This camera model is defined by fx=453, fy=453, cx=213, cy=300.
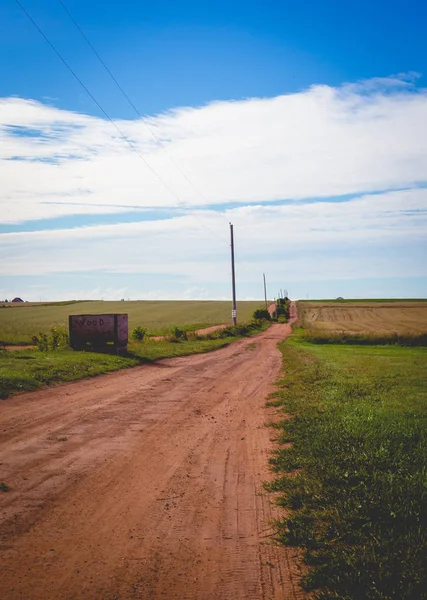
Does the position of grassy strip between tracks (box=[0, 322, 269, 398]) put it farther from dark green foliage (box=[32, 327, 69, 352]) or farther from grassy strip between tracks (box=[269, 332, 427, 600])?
grassy strip between tracks (box=[269, 332, 427, 600])

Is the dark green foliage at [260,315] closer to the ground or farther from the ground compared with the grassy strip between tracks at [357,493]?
farther from the ground

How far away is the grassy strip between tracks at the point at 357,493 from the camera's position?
3715 mm

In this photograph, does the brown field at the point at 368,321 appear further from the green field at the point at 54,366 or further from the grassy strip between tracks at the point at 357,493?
the grassy strip between tracks at the point at 357,493

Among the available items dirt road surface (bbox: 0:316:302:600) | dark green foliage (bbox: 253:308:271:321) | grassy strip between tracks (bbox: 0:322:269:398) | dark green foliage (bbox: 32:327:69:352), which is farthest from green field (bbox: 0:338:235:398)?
dark green foliage (bbox: 253:308:271:321)

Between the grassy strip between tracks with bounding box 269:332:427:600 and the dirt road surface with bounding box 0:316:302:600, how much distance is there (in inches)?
12.7

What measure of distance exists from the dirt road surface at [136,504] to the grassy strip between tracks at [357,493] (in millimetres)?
323

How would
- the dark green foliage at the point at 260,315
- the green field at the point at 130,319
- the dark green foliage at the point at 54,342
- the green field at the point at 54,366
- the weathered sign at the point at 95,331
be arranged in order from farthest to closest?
the dark green foliage at the point at 260,315
the green field at the point at 130,319
the dark green foliage at the point at 54,342
the weathered sign at the point at 95,331
the green field at the point at 54,366

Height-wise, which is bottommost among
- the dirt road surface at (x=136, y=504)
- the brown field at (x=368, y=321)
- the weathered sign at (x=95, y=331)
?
the dirt road surface at (x=136, y=504)

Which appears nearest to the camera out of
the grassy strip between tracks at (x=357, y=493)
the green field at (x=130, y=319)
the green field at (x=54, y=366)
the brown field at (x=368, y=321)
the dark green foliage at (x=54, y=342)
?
the grassy strip between tracks at (x=357, y=493)

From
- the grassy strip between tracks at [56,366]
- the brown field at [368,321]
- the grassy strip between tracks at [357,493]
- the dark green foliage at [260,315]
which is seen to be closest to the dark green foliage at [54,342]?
the grassy strip between tracks at [56,366]

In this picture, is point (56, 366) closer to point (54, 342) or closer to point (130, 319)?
point (54, 342)

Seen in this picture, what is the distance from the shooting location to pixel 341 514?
15.6 feet

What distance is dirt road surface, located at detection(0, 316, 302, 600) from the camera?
3873 millimetres

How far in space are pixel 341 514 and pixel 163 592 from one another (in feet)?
6.71
